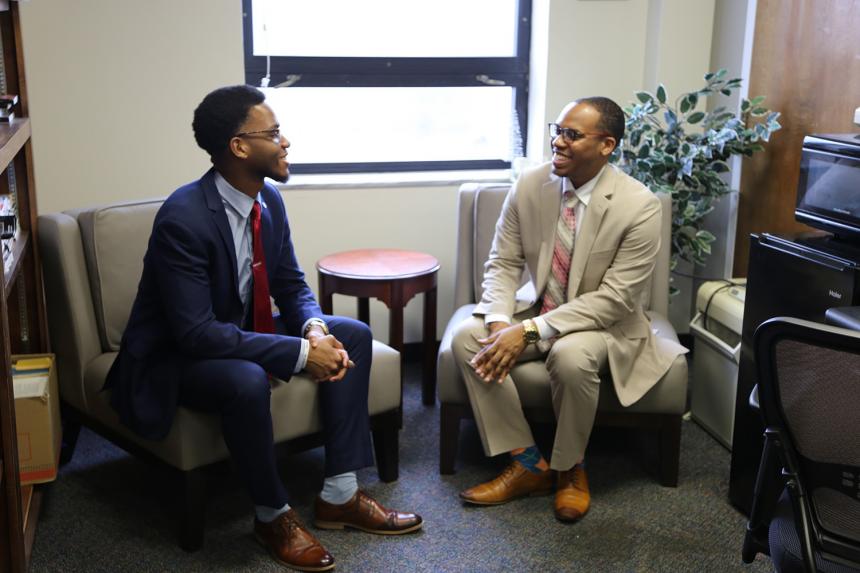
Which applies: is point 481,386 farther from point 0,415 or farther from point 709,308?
point 0,415

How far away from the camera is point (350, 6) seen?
11.9 feet

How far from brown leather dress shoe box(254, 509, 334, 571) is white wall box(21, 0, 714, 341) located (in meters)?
1.35

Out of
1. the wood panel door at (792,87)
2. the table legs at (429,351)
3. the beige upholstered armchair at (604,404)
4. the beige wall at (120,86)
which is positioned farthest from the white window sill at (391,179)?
the wood panel door at (792,87)

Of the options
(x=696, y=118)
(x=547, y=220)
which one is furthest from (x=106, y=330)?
(x=696, y=118)

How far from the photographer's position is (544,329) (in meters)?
2.75

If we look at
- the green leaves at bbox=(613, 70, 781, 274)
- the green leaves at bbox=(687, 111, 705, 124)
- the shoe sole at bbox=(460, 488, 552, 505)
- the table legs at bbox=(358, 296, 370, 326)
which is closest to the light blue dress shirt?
the shoe sole at bbox=(460, 488, 552, 505)

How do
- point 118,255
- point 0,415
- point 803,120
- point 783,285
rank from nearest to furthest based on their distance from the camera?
point 0,415
point 783,285
point 118,255
point 803,120

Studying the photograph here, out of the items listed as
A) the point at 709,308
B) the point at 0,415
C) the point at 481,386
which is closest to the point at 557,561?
the point at 481,386

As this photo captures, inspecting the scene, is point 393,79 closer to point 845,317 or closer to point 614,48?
point 614,48

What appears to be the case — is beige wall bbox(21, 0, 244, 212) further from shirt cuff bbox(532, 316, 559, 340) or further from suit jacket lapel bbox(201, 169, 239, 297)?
shirt cuff bbox(532, 316, 559, 340)

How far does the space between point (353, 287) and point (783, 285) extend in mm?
1379

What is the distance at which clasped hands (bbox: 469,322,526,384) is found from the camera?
107 inches

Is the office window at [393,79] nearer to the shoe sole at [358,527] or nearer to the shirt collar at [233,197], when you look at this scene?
the shirt collar at [233,197]

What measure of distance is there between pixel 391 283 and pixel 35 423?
117 cm
